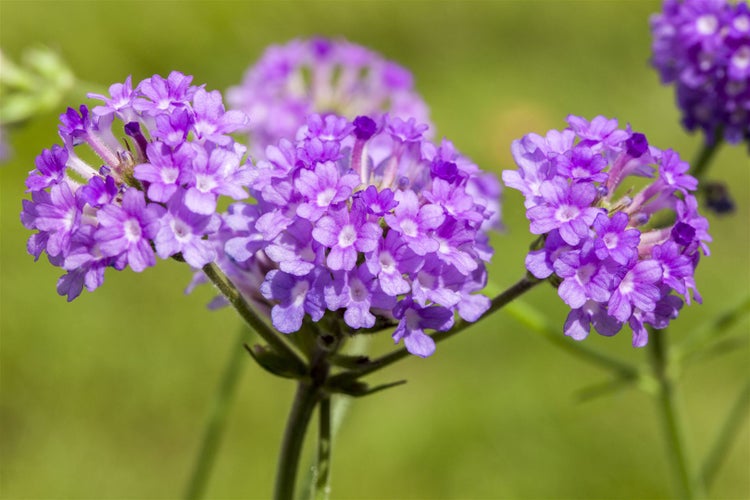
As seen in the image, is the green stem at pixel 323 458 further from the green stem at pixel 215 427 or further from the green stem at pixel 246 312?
the green stem at pixel 215 427

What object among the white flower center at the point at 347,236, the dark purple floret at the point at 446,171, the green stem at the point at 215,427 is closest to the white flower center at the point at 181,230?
the white flower center at the point at 347,236

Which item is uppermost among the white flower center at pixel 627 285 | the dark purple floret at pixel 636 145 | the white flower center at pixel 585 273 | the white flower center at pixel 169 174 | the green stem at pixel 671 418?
the white flower center at pixel 169 174

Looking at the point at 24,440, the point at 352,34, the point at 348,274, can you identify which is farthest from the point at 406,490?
the point at 352,34

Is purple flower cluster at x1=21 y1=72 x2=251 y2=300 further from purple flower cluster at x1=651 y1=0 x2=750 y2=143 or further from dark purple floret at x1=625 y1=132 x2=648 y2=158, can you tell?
purple flower cluster at x1=651 y1=0 x2=750 y2=143

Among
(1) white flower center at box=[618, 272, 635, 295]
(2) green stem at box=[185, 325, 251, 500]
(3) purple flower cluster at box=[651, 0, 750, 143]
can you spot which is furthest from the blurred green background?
(1) white flower center at box=[618, 272, 635, 295]

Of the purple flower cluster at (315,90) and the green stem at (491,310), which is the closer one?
the green stem at (491,310)

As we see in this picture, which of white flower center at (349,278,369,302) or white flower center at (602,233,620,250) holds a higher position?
white flower center at (349,278,369,302)

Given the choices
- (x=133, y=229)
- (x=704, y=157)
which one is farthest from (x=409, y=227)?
(x=704, y=157)
